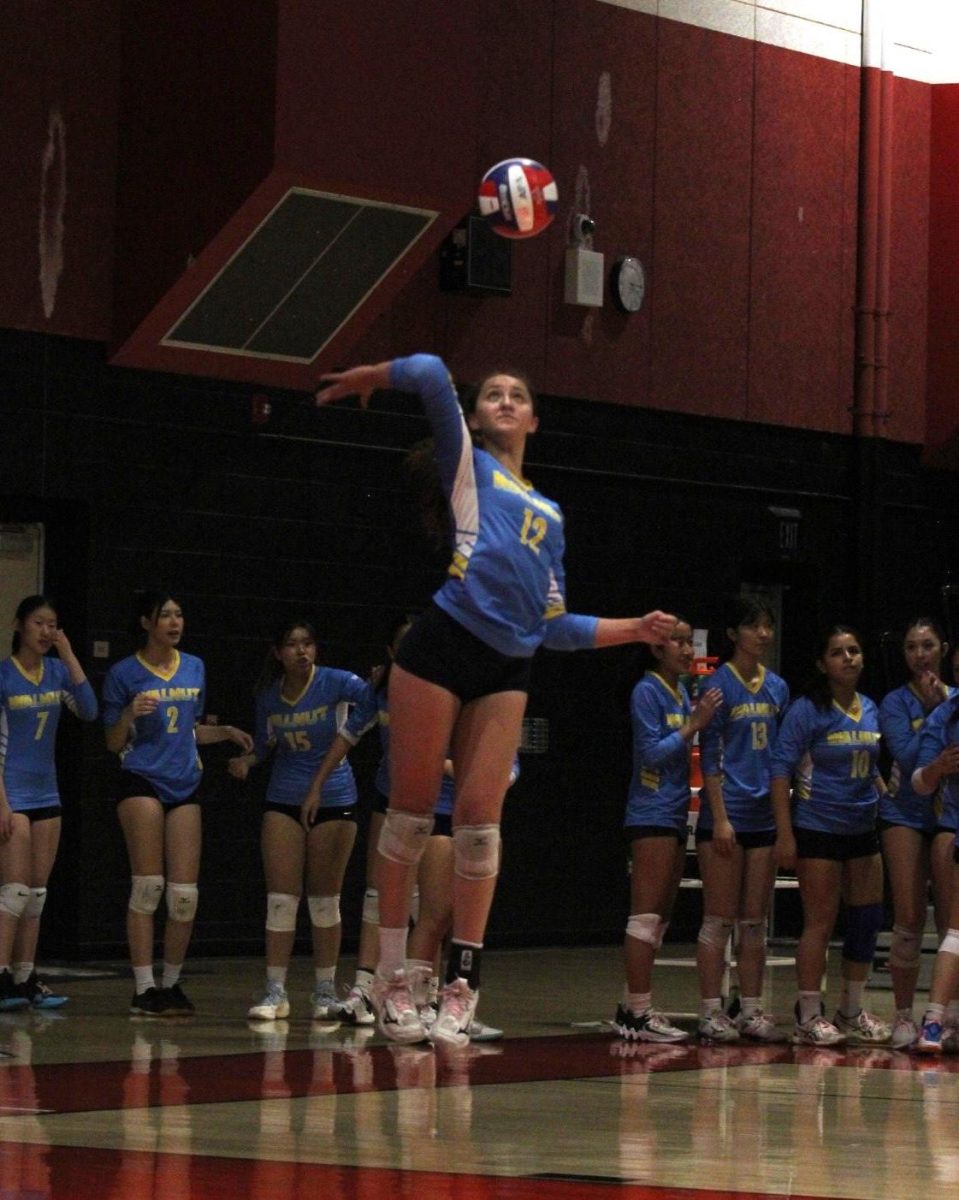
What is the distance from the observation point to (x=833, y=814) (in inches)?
386

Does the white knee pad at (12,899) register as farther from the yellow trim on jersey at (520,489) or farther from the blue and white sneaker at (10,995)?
the yellow trim on jersey at (520,489)

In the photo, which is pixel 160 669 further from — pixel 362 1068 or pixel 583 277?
pixel 583 277

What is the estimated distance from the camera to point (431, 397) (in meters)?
6.11

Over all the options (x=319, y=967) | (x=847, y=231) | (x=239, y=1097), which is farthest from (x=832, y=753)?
(x=847, y=231)

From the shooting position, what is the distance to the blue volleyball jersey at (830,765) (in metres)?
9.81

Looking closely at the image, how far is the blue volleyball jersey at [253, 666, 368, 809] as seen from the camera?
10.6 metres

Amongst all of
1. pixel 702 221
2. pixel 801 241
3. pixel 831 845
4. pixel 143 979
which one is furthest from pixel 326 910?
pixel 801 241

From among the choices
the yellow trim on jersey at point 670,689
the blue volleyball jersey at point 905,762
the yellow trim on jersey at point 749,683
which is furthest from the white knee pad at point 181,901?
the blue volleyball jersey at point 905,762

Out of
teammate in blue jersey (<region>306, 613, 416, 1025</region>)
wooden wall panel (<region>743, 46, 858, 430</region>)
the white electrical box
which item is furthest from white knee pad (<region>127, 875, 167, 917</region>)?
wooden wall panel (<region>743, 46, 858, 430</region>)

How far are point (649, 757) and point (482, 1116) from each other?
363 centimetres

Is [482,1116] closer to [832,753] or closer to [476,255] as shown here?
[832,753]

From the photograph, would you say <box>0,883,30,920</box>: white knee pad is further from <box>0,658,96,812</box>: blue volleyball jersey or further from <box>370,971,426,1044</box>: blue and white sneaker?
<box>370,971,426,1044</box>: blue and white sneaker

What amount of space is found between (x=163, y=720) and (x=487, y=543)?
→ 4.61 m

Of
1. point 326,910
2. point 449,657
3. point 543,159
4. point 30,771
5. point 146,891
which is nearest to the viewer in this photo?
point 449,657
